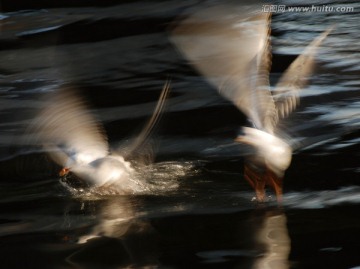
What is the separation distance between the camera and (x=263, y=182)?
4078mm

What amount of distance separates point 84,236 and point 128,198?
0.56m

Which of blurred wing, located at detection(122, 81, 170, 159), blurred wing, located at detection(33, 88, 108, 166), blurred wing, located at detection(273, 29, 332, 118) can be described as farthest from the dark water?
blurred wing, located at detection(273, 29, 332, 118)

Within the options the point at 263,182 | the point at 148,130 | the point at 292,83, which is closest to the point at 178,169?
the point at 148,130

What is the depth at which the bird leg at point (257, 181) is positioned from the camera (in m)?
A: 4.09

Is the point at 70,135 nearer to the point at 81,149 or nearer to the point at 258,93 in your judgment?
the point at 81,149

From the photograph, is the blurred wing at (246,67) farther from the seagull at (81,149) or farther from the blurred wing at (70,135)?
the blurred wing at (70,135)

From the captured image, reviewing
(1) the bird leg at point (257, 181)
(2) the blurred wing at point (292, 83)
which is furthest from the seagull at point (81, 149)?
(2) the blurred wing at point (292, 83)

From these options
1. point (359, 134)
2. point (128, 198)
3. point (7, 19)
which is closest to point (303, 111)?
point (359, 134)

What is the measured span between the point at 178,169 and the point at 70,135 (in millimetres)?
658

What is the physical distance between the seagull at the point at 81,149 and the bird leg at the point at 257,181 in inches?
24.3

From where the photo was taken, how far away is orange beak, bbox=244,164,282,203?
4.08m

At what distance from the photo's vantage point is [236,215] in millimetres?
3895

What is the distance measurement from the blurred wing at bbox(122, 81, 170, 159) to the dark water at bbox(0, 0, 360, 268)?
0.21ft

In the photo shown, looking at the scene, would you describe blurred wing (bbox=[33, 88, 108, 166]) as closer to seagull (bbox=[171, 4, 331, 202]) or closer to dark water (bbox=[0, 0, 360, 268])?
dark water (bbox=[0, 0, 360, 268])
